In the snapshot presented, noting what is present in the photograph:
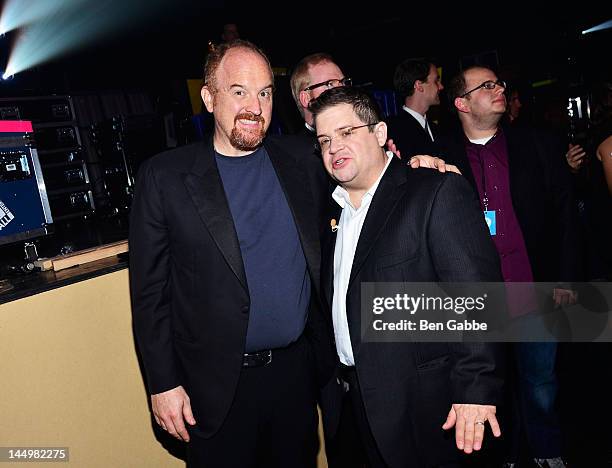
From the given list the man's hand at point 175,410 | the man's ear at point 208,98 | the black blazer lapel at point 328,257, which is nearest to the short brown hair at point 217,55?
the man's ear at point 208,98

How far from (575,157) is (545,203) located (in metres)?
0.81

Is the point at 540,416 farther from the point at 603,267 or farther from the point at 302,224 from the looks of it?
the point at 302,224

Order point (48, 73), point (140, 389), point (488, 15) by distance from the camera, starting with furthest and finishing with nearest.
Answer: point (48, 73) < point (488, 15) < point (140, 389)

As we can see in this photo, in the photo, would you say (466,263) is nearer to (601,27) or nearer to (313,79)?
(313,79)

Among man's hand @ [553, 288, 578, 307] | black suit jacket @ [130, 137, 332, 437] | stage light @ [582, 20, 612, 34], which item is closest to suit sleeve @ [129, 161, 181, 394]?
black suit jacket @ [130, 137, 332, 437]

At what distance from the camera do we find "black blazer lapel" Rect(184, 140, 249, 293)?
1.79 meters

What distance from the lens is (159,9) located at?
7785 millimetres

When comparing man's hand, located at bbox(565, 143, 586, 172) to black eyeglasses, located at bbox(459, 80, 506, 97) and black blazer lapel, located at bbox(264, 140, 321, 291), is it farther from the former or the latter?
→ black blazer lapel, located at bbox(264, 140, 321, 291)

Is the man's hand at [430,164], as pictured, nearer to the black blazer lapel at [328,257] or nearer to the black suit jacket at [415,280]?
the black suit jacket at [415,280]

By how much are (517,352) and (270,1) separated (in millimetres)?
6930

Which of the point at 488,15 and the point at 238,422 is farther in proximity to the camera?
the point at 488,15

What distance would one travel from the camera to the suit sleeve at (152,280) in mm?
1815

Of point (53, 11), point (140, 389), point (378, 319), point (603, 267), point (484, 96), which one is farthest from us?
point (53, 11)

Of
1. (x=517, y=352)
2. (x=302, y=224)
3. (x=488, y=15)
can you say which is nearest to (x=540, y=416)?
(x=517, y=352)
